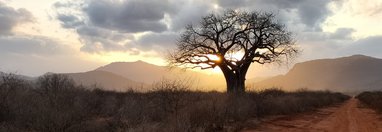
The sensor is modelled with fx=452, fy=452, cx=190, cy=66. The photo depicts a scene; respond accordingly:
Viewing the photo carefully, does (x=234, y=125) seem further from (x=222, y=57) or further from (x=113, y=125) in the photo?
(x=222, y=57)

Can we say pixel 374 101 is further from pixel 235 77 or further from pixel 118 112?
pixel 118 112

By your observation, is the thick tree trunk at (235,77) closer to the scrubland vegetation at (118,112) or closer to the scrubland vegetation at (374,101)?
the scrubland vegetation at (374,101)

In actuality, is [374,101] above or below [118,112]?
above

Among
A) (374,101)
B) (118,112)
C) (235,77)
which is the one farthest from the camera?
(235,77)

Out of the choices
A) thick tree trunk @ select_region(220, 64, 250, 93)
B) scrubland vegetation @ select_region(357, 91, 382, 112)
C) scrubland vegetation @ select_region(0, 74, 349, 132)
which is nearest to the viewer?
scrubland vegetation @ select_region(0, 74, 349, 132)

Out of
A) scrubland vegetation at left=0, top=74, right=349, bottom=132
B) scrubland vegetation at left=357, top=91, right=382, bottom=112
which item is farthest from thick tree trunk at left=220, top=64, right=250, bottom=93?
scrubland vegetation at left=0, top=74, right=349, bottom=132

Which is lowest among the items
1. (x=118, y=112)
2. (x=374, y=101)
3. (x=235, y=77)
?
(x=118, y=112)

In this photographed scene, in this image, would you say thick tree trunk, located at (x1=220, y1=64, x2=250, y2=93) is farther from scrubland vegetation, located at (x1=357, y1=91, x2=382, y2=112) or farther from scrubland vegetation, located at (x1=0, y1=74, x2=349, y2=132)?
scrubland vegetation, located at (x1=0, y1=74, x2=349, y2=132)

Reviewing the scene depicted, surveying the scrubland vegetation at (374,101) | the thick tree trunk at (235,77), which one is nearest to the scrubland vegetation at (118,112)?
the scrubland vegetation at (374,101)

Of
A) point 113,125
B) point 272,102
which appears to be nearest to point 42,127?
point 113,125

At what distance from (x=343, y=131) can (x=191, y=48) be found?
89.6 ft

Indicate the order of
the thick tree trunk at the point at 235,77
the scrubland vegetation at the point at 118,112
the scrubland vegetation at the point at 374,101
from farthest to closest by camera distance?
the thick tree trunk at the point at 235,77 → the scrubland vegetation at the point at 374,101 → the scrubland vegetation at the point at 118,112

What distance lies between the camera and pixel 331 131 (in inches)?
629

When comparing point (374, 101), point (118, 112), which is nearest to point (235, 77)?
point (374, 101)
